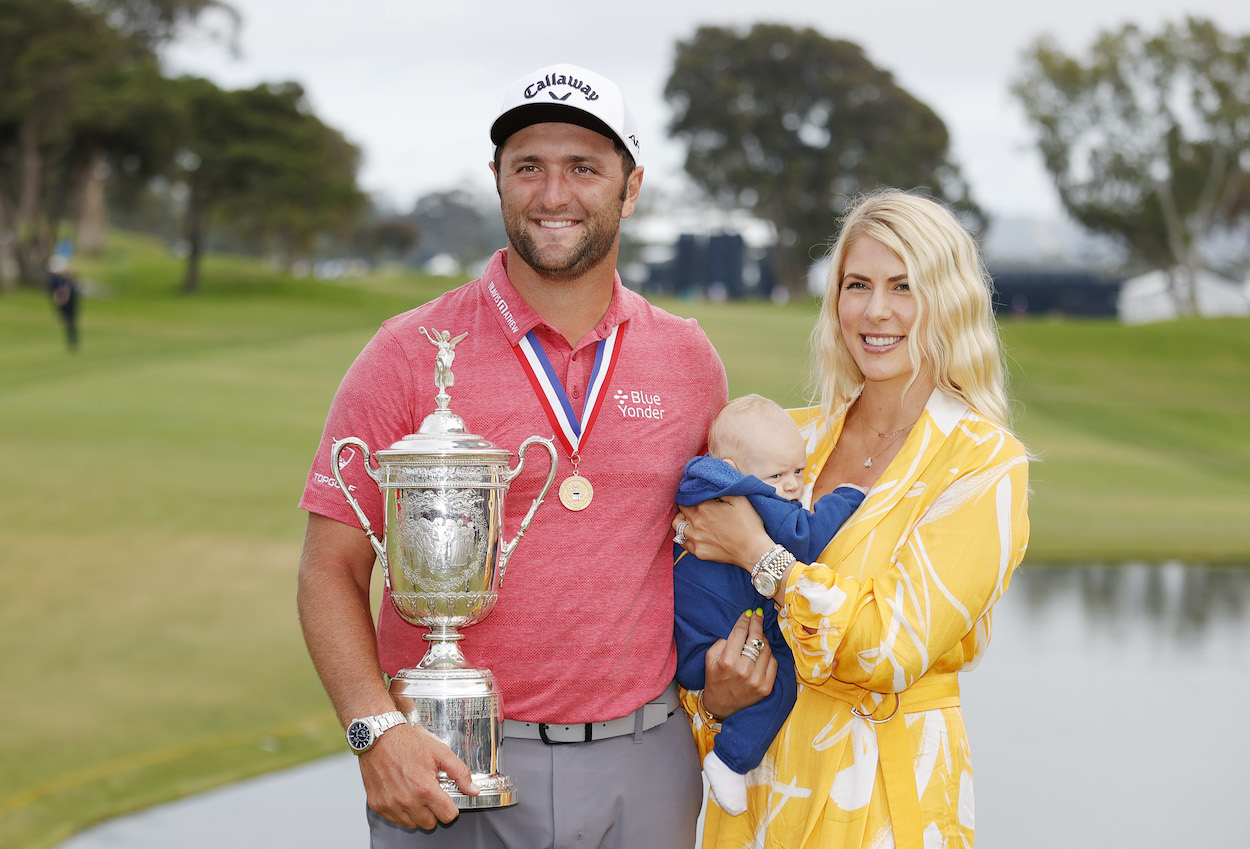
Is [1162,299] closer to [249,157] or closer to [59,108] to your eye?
[249,157]

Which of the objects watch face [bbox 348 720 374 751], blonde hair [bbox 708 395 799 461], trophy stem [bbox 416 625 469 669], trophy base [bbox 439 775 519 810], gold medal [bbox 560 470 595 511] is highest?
blonde hair [bbox 708 395 799 461]

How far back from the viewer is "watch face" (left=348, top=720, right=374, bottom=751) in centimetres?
224

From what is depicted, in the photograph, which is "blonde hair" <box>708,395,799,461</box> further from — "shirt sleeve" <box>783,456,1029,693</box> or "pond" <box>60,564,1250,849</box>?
"pond" <box>60,564,1250,849</box>

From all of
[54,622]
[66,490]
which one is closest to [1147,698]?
[54,622]

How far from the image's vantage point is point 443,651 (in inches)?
92.4

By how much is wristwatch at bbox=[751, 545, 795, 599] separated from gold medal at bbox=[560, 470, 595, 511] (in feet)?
1.14

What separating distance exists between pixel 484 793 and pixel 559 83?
4.32 ft

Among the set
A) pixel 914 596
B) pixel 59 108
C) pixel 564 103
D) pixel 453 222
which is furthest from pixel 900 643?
pixel 453 222

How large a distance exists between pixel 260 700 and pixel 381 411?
3.93 m

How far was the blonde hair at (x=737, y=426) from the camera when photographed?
2.59m

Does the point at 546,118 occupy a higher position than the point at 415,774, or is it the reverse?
the point at 546,118

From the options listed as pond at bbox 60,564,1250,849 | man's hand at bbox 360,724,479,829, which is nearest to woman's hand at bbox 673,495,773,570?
man's hand at bbox 360,724,479,829

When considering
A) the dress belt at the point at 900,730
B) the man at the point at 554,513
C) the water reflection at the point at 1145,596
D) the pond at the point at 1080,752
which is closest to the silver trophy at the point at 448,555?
the man at the point at 554,513

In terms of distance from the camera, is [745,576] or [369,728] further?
[745,576]
